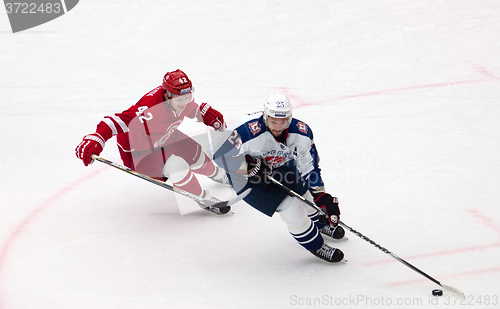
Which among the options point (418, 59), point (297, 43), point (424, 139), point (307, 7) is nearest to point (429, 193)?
point (424, 139)

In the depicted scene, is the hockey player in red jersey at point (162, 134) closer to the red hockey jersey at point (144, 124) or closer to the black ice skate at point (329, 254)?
the red hockey jersey at point (144, 124)

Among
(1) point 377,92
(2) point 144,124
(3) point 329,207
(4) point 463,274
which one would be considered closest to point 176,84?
(2) point 144,124

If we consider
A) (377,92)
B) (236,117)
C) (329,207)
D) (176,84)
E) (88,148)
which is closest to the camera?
(329,207)

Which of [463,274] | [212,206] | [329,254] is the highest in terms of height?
[212,206]

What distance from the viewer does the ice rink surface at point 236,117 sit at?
2902 millimetres

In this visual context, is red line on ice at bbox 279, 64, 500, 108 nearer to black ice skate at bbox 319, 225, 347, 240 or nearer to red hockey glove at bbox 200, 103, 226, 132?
red hockey glove at bbox 200, 103, 226, 132

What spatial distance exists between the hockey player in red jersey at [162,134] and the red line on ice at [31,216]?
0.68 meters

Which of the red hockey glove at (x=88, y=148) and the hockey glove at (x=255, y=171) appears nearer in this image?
the hockey glove at (x=255, y=171)

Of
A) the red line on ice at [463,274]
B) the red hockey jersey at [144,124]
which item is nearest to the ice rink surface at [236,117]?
the red line on ice at [463,274]

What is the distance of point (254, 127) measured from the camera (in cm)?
286

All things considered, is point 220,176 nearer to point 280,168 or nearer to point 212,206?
point 212,206

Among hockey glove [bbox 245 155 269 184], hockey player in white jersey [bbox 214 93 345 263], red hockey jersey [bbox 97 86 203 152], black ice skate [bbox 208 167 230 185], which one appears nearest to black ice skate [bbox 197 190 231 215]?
black ice skate [bbox 208 167 230 185]

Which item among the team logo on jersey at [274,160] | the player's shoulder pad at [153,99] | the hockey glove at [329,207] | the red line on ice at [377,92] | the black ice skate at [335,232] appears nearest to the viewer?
the hockey glove at [329,207]

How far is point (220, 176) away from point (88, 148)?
4.01 feet
